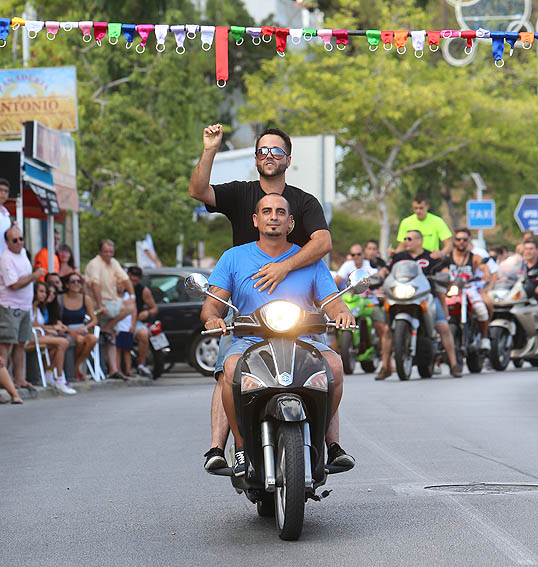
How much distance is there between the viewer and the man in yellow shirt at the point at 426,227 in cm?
1825

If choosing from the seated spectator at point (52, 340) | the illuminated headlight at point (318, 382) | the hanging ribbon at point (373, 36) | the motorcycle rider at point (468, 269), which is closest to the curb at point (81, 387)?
the seated spectator at point (52, 340)

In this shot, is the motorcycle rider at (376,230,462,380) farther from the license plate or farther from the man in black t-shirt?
the man in black t-shirt

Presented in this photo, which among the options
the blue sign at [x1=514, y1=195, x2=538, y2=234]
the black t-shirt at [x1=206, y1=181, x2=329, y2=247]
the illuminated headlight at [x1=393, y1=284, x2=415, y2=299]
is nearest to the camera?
the black t-shirt at [x1=206, y1=181, x2=329, y2=247]

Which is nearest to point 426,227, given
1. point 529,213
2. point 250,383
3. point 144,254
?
point 250,383

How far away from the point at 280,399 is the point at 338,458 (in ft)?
1.71

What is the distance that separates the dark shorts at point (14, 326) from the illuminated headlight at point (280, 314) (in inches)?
371

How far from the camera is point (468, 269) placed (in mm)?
19984

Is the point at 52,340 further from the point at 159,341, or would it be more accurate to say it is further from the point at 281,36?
the point at 281,36

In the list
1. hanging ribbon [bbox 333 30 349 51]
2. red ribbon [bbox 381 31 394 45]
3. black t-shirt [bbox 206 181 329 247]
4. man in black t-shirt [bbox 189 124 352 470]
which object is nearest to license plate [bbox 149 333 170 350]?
hanging ribbon [bbox 333 30 349 51]

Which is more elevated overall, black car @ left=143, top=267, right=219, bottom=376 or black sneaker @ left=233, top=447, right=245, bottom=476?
black sneaker @ left=233, top=447, right=245, bottom=476

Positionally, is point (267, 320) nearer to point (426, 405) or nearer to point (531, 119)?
point (426, 405)

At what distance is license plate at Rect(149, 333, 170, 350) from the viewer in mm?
21094

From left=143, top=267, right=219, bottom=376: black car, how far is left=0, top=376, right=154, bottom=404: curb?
111 centimetres

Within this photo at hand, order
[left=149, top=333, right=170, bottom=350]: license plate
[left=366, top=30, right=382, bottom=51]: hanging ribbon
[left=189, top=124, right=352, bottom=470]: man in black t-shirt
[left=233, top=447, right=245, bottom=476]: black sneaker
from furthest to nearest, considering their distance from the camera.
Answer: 1. [left=149, top=333, right=170, bottom=350]: license plate
2. [left=366, top=30, right=382, bottom=51]: hanging ribbon
3. [left=189, top=124, right=352, bottom=470]: man in black t-shirt
4. [left=233, top=447, right=245, bottom=476]: black sneaker
